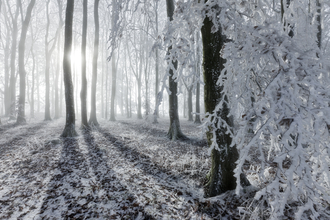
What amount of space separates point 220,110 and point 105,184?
9.82 feet

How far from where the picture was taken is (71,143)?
6.96 metres

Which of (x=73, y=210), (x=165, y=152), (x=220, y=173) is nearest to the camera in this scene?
(x=73, y=210)

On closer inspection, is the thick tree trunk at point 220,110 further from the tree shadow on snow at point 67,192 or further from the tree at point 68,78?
the tree at point 68,78

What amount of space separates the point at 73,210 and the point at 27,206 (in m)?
0.90

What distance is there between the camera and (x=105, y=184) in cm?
Result: 381

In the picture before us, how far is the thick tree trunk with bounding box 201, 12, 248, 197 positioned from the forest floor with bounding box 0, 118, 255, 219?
26 centimetres

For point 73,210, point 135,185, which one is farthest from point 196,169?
point 73,210

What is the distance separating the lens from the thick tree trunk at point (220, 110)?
2928mm

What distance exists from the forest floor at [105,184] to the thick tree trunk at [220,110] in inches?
10.4

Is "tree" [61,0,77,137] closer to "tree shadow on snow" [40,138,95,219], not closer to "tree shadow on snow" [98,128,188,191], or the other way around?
"tree shadow on snow" [98,128,188,191]

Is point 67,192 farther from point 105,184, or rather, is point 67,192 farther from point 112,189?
point 112,189

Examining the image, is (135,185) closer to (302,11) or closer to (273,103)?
(273,103)

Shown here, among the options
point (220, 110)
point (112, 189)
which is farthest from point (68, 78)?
point (220, 110)

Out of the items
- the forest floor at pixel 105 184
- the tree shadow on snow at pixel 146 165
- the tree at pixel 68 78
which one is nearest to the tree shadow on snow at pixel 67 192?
the forest floor at pixel 105 184
